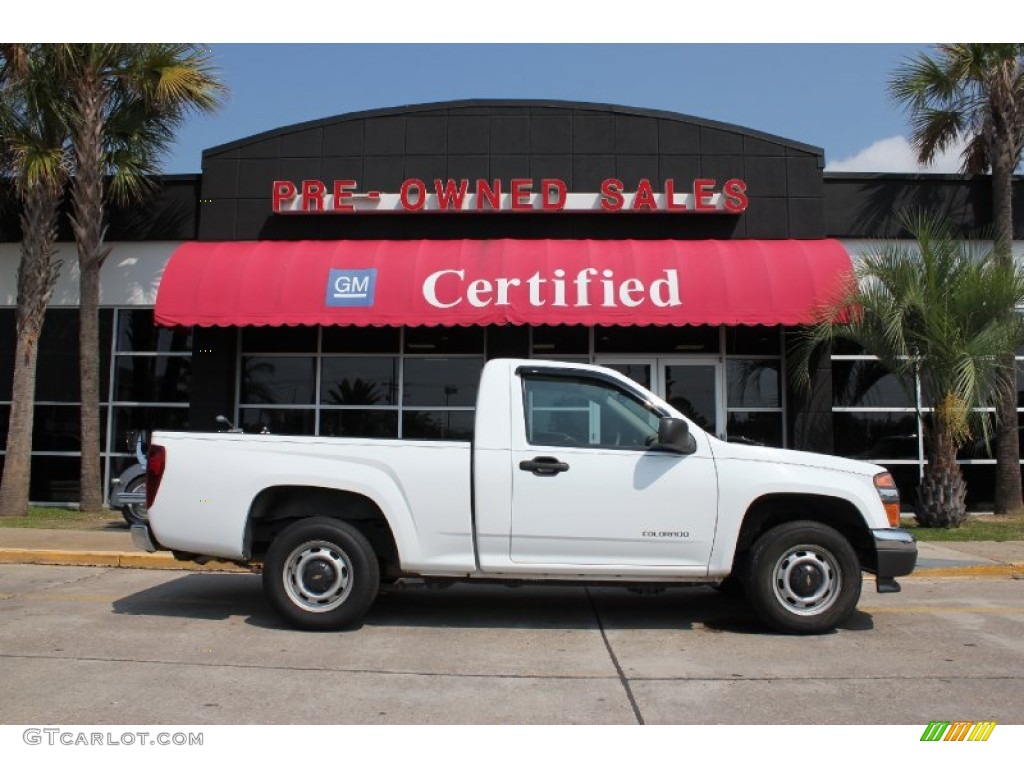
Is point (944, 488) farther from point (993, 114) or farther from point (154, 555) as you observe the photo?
point (154, 555)

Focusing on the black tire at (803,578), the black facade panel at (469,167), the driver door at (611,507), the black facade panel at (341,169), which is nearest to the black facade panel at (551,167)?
the black facade panel at (469,167)

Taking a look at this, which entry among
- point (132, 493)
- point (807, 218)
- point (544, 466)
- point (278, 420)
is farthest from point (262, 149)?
point (544, 466)

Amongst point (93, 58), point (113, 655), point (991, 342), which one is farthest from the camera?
point (93, 58)

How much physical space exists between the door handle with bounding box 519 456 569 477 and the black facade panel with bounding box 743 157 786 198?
9.54 m

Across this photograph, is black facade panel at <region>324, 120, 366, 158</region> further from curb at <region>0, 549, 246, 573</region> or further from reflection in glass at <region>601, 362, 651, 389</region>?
curb at <region>0, 549, 246, 573</region>

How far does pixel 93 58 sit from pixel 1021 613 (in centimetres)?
1386

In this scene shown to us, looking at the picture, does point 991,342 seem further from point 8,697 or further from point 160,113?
point 160,113

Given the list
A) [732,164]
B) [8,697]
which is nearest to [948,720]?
[8,697]

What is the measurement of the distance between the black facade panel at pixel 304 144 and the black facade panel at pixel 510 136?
290 centimetres

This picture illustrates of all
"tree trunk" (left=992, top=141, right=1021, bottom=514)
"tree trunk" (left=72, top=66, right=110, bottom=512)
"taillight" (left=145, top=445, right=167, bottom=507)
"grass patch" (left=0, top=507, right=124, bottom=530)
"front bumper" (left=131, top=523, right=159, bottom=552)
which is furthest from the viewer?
"tree trunk" (left=72, top=66, right=110, bottom=512)

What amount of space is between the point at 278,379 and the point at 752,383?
795 centimetres

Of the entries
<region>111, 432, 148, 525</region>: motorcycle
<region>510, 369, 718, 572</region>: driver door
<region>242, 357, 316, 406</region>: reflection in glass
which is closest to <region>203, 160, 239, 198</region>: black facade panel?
<region>242, 357, 316, 406</region>: reflection in glass

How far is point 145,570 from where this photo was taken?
31.3 feet

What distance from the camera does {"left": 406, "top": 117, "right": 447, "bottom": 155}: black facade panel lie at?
47.5 ft
